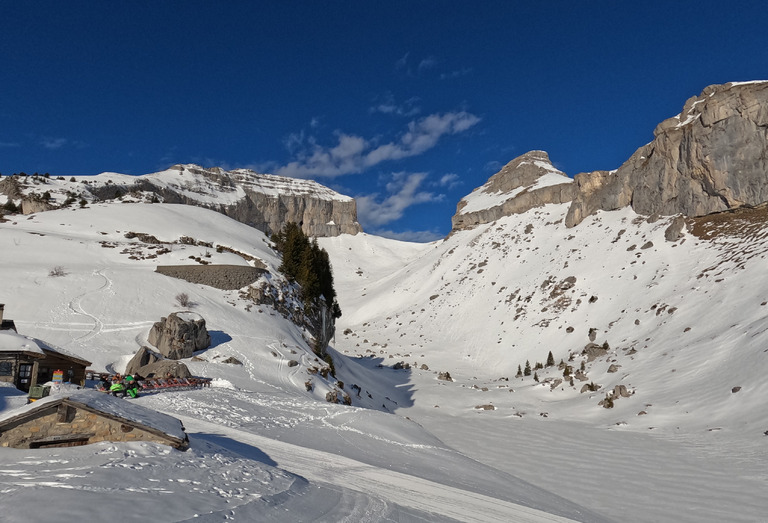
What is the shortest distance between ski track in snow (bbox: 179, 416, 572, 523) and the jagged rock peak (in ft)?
264

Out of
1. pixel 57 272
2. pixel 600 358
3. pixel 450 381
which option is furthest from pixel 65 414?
pixel 600 358

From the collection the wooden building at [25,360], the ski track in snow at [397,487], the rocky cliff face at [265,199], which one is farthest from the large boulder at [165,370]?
the rocky cliff face at [265,199]

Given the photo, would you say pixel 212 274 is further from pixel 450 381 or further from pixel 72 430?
pixel 72 430

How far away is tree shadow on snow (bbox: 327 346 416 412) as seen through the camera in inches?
1339

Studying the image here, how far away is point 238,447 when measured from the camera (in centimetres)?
1375

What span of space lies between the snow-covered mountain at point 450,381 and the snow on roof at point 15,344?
214 inches

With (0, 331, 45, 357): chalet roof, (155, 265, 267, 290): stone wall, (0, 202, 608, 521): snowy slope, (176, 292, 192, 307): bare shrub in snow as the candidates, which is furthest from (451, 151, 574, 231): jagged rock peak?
(0, 331, 45, 357): chalet roof

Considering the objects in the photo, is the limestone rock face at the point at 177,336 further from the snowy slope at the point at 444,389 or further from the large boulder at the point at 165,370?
the large boulder at the point at 165,370

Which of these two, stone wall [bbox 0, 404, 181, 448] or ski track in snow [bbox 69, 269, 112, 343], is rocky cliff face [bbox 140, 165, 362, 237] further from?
stone wall [bbox 0, 404, 181, 448]

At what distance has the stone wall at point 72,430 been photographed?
9.84 m

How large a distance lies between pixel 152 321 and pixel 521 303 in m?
44.4

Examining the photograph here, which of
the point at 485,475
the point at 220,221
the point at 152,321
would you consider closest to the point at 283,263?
the point at 152,321

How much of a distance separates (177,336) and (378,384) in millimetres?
19023

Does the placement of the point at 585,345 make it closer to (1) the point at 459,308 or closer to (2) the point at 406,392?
(2) the point at 406,392
